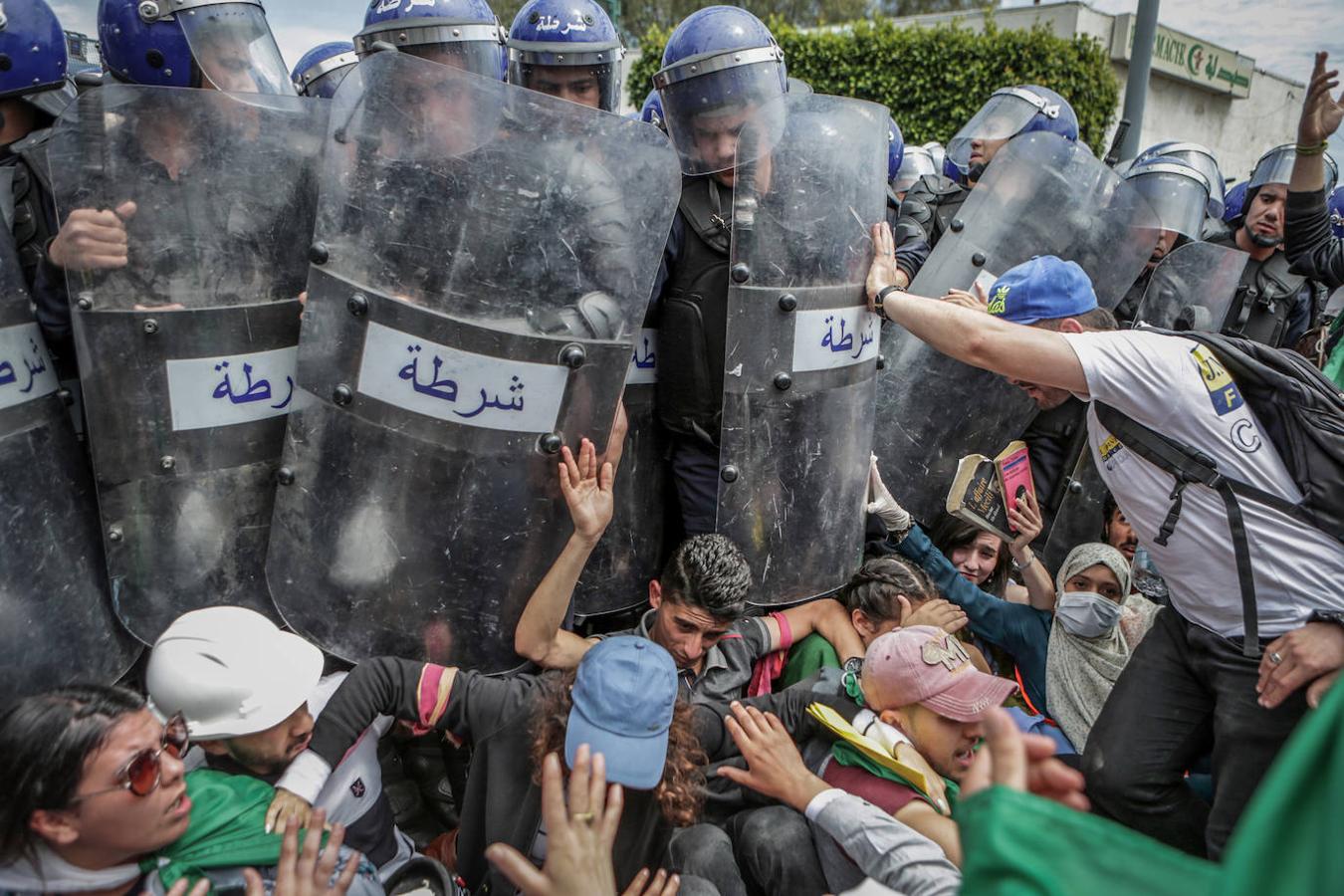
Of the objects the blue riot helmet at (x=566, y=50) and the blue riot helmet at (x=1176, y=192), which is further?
the blue riot helmet at (x=1176, y=192)

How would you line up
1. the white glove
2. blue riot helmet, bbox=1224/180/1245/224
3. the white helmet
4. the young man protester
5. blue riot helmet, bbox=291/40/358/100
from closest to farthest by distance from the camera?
the white helmet, the young man protester, the white glove, blue riot helmet, bbox=291/40/358/100, blue riot helmet, bbox=1224/180/1245/224

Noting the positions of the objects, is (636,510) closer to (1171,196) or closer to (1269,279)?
(1171,196)

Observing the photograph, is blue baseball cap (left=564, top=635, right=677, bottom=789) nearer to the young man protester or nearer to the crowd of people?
the crowd of people

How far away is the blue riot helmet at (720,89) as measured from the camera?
8.80ft

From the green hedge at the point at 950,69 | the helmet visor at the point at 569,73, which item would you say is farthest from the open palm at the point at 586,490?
the green hedge at the point at 950,69

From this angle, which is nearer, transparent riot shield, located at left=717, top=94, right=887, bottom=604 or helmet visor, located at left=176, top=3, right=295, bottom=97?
helmet visor, located at left=176, top=3, right=295, bottom=97

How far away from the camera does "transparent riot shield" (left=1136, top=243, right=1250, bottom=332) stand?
3.83 meters

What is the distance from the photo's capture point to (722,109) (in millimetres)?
2701

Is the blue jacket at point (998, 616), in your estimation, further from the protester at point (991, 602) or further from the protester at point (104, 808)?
the protester at point (104, 808)

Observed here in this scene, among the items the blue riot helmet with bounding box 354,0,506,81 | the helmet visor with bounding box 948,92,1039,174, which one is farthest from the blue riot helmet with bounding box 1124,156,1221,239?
the blue riot helmet with bounding box 354,0,506,81

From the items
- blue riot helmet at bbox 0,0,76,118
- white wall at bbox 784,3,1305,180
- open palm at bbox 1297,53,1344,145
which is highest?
blue riot helmet at bbox 0,0,76,118

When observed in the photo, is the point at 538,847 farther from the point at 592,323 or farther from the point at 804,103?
the point at 804,103

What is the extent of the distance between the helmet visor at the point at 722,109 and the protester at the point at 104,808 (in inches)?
74.0

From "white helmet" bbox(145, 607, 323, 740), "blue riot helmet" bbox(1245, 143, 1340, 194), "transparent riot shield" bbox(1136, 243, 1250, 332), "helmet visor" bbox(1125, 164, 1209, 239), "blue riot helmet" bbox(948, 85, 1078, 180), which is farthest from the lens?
"blue riot helmet" bbox(1245, 143, 1340, 194)
